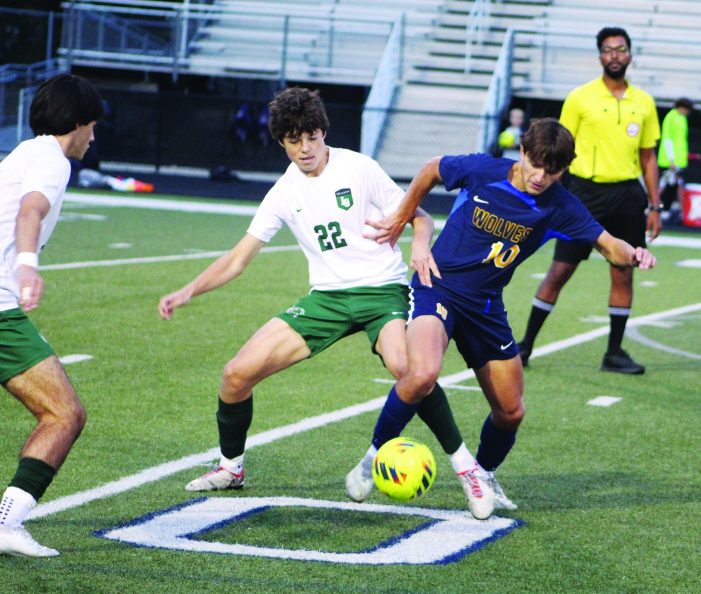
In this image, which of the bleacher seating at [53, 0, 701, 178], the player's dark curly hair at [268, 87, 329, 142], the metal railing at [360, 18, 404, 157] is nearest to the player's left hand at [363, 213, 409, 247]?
the player's dark curly hair at [268, 87, 329, 142]

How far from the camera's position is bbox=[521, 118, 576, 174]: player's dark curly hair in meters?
5.68

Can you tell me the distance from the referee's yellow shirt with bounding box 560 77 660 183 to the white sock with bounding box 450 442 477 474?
440 centimetres

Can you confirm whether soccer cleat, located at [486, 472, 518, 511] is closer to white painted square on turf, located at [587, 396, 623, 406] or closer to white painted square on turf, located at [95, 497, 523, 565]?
white painted square on turf, located at [95, 497, 523, 565]

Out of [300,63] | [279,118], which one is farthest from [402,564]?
[300,63]

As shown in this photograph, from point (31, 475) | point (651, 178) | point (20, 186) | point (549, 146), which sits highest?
point (549, 146)

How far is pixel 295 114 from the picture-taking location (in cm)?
594

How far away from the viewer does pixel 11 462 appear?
21.7 ft

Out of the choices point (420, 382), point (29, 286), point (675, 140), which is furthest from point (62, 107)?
point (675, 140)

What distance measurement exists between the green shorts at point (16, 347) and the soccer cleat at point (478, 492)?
1.95 metres

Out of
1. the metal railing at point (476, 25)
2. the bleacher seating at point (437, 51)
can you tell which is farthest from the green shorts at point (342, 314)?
the metal railing at point (476, 25)

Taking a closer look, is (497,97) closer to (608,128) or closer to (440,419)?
(608,128)

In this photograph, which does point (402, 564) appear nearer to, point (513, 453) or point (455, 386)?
point (513, 453)

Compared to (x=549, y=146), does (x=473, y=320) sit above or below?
below

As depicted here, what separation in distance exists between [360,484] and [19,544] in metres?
1.59
